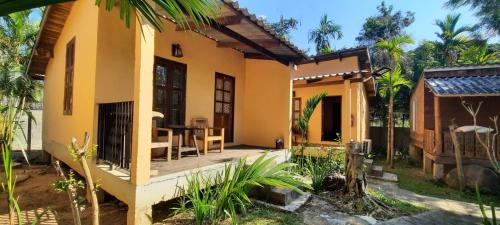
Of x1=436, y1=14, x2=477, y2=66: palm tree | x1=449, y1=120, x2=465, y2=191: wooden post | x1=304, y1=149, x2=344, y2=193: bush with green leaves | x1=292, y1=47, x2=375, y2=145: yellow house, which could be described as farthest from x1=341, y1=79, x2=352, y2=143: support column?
x1=436, y1=14, x2=477, y2=66: palm tree

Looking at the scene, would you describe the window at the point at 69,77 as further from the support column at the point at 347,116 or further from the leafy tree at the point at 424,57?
the leafy tree at the point at 424,57

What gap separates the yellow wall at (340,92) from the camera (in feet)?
33.7

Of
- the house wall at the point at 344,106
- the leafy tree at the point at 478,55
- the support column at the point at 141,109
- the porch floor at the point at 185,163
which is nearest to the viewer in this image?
the support column at the point at 141,109

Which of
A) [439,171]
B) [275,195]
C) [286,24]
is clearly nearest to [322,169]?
[275,195]

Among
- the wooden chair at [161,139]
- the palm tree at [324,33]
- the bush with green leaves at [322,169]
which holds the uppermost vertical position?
the palm tree at [324,33]

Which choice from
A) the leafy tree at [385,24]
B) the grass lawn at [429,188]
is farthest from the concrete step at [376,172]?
the leafy tree at [385,24]

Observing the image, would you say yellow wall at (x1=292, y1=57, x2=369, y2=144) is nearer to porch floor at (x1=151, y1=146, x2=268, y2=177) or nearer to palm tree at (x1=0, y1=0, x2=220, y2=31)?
porch floor at (x1=151, y1=146, x2=268, y2=177)

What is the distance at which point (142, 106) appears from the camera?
150 inches

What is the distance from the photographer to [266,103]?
8609mm

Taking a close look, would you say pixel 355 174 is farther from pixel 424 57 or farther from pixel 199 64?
pixel 424 57

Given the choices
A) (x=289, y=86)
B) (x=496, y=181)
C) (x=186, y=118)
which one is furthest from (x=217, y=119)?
(x=496, y=181)

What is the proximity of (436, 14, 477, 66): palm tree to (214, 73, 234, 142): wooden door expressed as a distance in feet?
55.7

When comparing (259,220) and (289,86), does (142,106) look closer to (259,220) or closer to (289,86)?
(259,220)

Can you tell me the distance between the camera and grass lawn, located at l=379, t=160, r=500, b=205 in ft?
24.6
